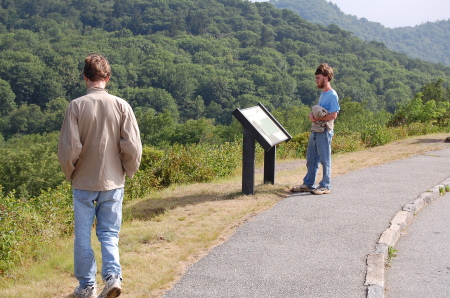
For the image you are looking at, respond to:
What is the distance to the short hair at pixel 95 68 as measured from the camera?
441 centimetres

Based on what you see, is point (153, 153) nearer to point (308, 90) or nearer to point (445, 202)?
point (445, 202)

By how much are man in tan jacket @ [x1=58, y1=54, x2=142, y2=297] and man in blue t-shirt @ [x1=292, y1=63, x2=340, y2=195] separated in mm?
3988

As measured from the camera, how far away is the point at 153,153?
1194 cm

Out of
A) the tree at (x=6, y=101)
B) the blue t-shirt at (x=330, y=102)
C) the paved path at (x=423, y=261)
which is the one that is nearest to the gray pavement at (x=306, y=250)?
the paved path at (x=423, y=261)

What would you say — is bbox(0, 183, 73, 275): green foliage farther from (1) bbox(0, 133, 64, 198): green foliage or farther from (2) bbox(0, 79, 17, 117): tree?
(2) bbox(0, 79, 17, 117): tree

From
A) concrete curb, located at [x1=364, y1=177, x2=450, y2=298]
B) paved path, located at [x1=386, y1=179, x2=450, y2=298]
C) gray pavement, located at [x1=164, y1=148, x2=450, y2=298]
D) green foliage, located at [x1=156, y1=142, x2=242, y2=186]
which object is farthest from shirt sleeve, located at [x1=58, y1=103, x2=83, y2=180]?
green foliage, located at [x1=156, y1=142, x2=242, y2=186]

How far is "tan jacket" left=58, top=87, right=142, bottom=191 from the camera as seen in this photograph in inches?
171

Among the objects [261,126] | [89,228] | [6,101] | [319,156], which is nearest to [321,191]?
[319,156]

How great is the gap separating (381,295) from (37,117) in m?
94.4

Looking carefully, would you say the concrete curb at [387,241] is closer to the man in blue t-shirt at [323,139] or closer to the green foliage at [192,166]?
the man in blue t-shirt at [323,139]

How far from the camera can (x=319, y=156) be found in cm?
820

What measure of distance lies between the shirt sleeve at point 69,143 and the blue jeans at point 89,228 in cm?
24

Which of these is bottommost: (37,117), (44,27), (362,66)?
(37,117)

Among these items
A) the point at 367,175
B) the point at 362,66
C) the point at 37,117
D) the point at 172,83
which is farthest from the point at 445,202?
the point at 362,66
